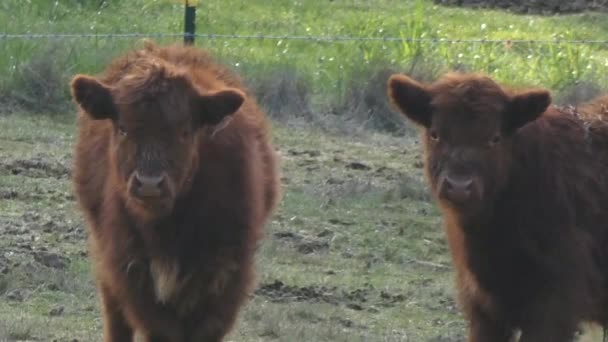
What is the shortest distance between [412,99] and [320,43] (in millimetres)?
10477

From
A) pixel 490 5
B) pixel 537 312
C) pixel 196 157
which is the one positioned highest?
pixel 196 157

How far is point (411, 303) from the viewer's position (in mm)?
10234

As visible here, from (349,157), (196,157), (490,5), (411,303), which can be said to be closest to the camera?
(196,157)

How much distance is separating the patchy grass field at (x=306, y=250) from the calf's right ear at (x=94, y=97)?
1711 mm

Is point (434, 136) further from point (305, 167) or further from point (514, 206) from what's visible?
point (305, 167)

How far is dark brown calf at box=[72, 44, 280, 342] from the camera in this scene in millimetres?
7543

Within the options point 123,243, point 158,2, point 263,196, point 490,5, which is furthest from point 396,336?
point 490,5

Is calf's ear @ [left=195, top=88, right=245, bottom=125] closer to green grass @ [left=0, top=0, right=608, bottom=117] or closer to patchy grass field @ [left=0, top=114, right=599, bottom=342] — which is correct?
patchy grass field @ [left=0, top=114, right=599, bottom=342]

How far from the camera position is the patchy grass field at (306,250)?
9609 millimetres

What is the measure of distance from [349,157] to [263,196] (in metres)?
5.42

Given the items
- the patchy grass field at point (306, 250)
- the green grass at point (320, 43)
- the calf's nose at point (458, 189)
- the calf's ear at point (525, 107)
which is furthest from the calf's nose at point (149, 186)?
the green grass at point (320, 43)

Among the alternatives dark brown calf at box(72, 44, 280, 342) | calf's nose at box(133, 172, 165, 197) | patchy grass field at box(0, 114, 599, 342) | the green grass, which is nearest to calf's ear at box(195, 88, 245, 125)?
dark brown calf at box(72, 44, 280, 342)

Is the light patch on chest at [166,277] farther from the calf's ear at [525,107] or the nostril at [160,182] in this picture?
the calf's ear at [525,107]

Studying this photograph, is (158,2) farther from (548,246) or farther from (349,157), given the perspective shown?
(548,246)
